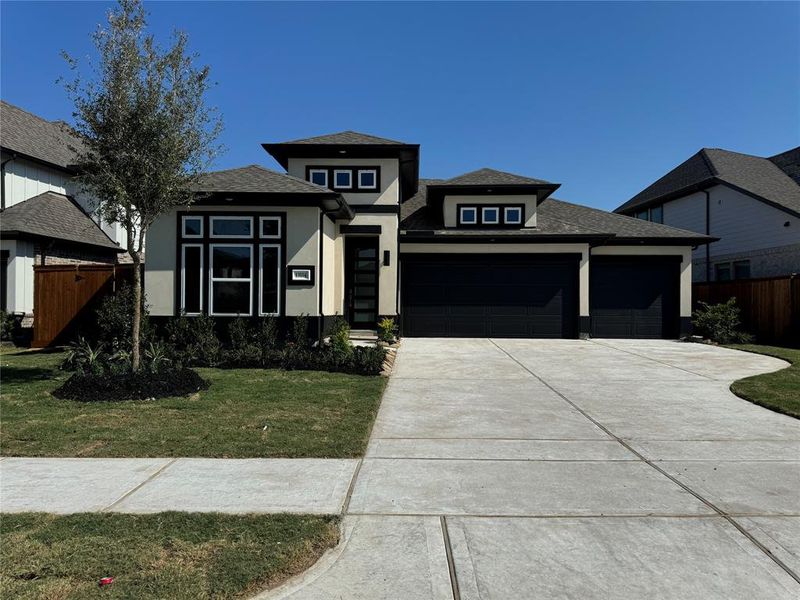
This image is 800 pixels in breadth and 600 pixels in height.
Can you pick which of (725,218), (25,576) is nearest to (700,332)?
(725,218)

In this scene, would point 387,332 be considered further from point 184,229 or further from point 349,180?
point 184,229

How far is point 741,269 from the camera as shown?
68.7ft

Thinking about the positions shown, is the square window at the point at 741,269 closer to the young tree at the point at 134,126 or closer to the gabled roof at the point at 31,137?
the young tree at the point at 134,126

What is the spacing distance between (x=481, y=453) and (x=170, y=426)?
3676 millimetres

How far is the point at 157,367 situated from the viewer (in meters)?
8.73

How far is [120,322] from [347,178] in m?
8.50

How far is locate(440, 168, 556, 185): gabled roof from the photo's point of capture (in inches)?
691

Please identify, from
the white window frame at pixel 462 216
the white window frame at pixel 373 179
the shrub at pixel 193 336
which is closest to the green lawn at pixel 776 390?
the shrub at pixel 193 336

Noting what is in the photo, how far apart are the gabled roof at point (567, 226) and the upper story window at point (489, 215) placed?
1.38 feet

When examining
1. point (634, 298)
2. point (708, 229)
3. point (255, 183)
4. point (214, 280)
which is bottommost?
point (634, 298)

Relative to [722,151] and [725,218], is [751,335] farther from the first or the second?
[722,151]

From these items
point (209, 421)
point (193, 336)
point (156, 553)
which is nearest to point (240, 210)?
point (193, 336)

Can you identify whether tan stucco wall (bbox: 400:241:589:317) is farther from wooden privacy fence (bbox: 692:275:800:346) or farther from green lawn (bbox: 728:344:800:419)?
green lawn (bbox: 728:344:800:419)

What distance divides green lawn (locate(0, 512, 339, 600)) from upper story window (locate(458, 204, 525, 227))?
15.3 meters
